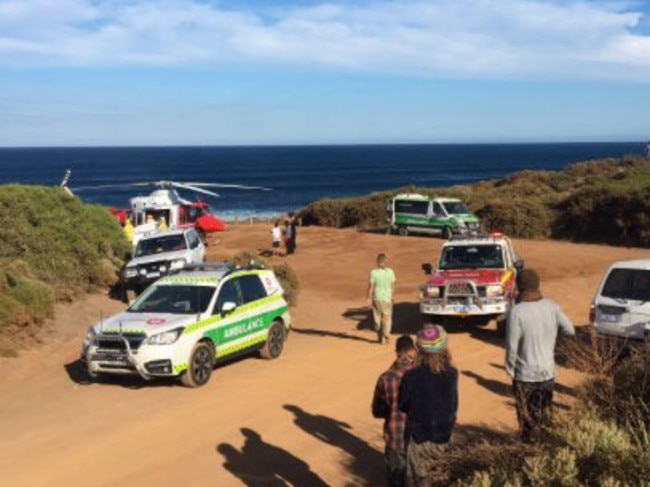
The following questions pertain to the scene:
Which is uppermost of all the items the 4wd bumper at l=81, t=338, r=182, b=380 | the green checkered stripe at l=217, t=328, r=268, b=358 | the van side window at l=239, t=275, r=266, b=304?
the van side window at l=239, t=275, r=266, b=304

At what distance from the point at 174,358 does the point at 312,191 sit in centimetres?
9525

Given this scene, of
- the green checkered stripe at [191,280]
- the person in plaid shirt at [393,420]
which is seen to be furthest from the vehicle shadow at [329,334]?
the person in plaid shirt at [393,420]

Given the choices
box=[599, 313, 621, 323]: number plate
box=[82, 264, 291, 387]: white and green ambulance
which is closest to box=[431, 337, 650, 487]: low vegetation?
box=[599, 313, 621, 323]: number plate

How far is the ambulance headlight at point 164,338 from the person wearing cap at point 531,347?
5729 mm

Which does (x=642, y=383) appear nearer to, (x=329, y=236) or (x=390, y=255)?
(x=390, y=255)

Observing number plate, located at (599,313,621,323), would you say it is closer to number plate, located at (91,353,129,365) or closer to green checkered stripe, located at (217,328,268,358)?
green checkered stripe, located at (217,328,268,358)

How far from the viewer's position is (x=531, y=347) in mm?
7508

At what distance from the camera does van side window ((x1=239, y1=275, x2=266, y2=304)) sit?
1386 cm

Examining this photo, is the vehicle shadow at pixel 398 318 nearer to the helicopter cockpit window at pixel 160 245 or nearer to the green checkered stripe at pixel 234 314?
the green checkered stripe at pixel 234 314

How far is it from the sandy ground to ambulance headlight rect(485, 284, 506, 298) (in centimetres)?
81

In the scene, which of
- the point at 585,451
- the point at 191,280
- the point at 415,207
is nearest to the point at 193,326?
the point at 191,280

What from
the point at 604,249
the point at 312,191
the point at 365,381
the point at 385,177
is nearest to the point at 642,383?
the point at 365,381

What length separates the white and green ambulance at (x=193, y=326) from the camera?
1192 centimetres

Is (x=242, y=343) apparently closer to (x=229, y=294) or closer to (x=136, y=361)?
(x=229, y=294)
